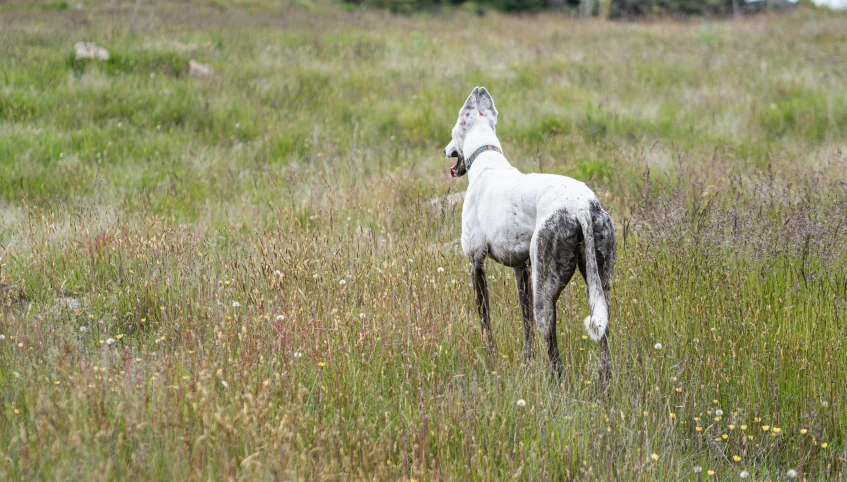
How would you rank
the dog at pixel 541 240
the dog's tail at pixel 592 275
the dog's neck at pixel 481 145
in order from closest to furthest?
1. the dog's tail at pixel 592 275
2. the dog at pixel 541 240
3. the dog's neck at pixel 481 145

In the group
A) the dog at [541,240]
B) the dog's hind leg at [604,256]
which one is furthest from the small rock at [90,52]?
the dog's hind leg at [604,256]

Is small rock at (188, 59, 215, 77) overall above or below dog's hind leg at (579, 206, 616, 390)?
above

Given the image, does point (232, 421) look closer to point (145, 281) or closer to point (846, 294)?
point (145, 281)

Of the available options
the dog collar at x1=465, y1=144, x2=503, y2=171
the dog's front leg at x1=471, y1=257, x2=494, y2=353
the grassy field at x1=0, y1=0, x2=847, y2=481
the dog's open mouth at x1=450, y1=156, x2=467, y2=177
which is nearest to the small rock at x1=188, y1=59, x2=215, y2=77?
the grassy field at x1=0, y1=0, x2=847, y2=481

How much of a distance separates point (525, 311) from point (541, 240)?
0.91 meters

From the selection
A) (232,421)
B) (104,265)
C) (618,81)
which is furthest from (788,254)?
(618,81)

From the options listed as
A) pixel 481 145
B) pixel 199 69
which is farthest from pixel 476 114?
pixel 199 69

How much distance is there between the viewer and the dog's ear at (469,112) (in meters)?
4.52

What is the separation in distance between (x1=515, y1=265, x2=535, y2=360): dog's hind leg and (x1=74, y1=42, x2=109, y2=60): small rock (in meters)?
10.2

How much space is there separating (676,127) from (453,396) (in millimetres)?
8085

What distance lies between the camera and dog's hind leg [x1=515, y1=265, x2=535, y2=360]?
3994 millimetres

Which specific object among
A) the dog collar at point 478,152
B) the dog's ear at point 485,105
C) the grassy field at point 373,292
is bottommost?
the grassy field at point 373,292

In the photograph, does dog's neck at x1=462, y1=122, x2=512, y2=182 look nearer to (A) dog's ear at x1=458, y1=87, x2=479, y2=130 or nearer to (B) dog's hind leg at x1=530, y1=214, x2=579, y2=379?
(A) dog's ear at x1=458, y1=87, x2=479, y2=130

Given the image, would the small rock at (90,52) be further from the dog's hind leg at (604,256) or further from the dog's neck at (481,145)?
the dog's hind leg at (604,256)
